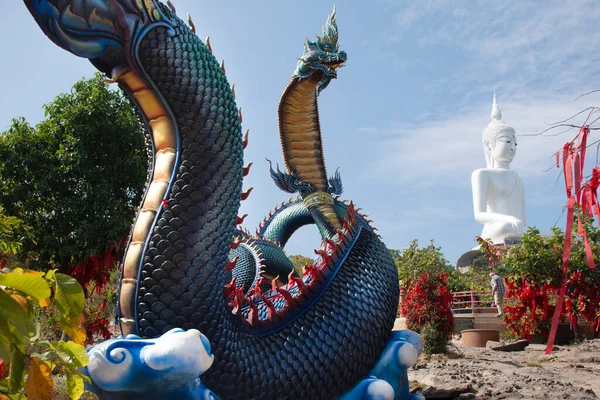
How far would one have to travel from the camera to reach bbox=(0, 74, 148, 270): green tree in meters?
6.72

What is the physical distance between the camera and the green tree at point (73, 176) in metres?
6.72

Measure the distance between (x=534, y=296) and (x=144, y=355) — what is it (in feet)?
27.2

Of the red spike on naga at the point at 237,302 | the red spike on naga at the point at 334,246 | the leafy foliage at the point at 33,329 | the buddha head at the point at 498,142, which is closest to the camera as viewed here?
the leafy foliage at the point at 33,329

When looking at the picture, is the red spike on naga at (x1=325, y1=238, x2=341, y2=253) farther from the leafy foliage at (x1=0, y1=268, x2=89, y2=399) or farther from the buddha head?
the buddha head

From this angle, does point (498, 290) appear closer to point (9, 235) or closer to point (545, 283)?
point (545, 283)

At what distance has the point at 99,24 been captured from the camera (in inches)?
106

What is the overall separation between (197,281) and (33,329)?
1.29 meters

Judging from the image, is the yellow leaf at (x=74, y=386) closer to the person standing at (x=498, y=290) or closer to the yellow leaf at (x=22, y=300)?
the yellow leaf at (x=22, y=300)

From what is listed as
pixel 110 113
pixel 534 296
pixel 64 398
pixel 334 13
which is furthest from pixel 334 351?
pixel 534 296

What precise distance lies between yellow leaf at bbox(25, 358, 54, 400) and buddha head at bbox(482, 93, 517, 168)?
24.6 metres

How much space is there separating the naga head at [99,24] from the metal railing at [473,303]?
37.6ft

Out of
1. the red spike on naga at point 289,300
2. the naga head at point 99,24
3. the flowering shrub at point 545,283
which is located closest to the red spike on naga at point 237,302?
the red spike on naga at point 289,300

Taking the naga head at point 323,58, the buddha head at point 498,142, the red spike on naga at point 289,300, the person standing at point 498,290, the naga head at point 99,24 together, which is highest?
the buddha head at point 498,142

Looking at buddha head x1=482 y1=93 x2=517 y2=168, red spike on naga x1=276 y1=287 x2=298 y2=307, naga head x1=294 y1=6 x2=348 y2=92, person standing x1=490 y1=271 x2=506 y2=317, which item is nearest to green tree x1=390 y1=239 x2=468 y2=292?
person standing x1=490 y1=271 x2=506 y2=317
